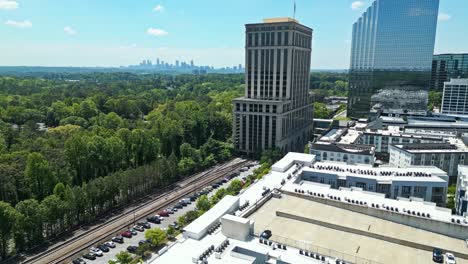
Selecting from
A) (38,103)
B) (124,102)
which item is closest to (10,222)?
(124,102)

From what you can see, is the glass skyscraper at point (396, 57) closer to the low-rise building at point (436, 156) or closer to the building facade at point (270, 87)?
the building facade at point (270, 87)

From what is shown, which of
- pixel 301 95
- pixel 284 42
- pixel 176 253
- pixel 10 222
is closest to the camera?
pixel 176 253

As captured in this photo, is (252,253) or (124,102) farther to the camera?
(124,102)

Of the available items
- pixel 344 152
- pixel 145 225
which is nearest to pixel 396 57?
pixel 344 152

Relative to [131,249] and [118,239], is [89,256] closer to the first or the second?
[118,239]

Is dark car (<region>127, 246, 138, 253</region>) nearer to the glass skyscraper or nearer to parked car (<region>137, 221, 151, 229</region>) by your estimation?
parked car (<region>137, 221, 151, 229</region>)

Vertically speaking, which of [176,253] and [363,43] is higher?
[363,43]

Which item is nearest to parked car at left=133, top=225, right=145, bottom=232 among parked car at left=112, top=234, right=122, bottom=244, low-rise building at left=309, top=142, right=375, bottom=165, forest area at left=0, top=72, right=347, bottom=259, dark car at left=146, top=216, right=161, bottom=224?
dark car at left=146, top=216, right=161, bottom=224

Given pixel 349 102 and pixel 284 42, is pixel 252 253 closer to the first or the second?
pixel 284 42
